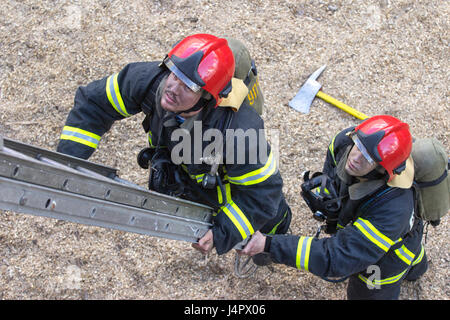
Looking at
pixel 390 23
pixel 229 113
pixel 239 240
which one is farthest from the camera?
pixel 390 23

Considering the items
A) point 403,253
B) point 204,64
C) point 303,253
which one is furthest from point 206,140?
point 403,253

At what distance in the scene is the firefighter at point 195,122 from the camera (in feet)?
9.74

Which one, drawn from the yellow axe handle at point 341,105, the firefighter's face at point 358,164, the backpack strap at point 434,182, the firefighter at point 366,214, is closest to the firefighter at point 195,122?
the firefighter at point 366,214

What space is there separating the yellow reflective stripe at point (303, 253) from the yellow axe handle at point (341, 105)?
7.45 ft

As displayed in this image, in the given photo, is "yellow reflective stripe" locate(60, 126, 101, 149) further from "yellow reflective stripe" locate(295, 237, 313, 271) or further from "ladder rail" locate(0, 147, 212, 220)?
"yellow reflective stripe" locate(295, 237, 313, 271)

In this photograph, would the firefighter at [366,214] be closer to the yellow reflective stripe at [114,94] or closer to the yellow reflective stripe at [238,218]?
the yellow reflective stripe at [238,218]

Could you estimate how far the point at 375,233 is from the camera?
12.0ft

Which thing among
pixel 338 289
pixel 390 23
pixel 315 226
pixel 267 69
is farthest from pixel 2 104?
pixel 390 23

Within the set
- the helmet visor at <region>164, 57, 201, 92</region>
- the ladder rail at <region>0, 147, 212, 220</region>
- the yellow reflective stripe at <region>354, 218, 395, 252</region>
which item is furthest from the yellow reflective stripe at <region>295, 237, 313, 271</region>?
the helmet visor at <region>164, 57, 201, 92</region>

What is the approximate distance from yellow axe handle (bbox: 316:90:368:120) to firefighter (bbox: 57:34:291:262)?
2.62m

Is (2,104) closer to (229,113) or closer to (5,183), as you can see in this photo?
(229,113)

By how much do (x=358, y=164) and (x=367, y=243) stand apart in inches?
23.0

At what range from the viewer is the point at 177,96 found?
9.73 feet

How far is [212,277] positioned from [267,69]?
2.61 metres
